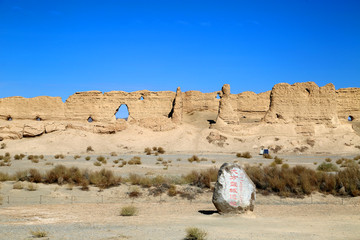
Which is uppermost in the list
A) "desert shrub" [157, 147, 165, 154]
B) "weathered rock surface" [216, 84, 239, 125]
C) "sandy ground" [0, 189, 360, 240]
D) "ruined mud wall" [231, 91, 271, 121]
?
"ruined mud wall" [231, 91, 271, 121]

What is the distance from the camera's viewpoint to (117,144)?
3269cm

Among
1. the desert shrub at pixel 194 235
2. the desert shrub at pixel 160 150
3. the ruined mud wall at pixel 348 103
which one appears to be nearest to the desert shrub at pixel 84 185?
the desert shrub at pixel 194 235

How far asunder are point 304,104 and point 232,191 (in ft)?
90.1

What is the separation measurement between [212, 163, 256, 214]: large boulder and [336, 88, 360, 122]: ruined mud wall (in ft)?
114

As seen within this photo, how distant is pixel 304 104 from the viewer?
3438cm

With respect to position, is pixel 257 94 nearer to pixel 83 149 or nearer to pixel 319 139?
pixel 319 139

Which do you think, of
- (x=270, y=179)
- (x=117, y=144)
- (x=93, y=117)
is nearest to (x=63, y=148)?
(x=117, y=144)

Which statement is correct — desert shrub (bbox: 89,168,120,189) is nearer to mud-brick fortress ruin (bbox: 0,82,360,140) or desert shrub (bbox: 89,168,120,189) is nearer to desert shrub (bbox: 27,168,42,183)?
desert shrub (bbox: 27,168,42,183)

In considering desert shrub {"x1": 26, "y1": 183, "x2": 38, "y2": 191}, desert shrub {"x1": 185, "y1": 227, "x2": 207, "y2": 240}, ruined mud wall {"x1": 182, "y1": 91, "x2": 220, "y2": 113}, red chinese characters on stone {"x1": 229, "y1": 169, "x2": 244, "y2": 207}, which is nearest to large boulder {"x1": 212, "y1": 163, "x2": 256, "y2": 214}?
red chinese characters on stone {"x1": 229, "y1": 169, "x2": 244, "y2": 207}

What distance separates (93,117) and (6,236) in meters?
31.5

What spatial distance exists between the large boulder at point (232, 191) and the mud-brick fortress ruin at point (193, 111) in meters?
25.0

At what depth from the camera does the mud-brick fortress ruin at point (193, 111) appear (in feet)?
112

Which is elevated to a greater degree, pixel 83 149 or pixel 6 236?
pixel 83 149

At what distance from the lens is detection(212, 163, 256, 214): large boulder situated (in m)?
9.19
